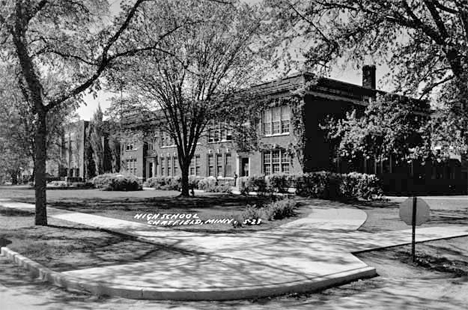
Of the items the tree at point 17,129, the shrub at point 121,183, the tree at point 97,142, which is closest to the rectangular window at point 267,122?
the shrub at point 121,183

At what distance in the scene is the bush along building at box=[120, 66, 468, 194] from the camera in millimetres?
28938

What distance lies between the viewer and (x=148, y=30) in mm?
22016

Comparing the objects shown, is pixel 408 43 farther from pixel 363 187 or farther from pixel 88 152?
pixel 88 152

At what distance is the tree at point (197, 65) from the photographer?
21656mm

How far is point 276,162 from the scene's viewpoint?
101ft

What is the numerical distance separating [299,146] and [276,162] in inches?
103

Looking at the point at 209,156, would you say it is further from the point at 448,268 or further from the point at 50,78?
the point at 448,268

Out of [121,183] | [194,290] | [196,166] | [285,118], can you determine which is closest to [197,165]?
[196,166]

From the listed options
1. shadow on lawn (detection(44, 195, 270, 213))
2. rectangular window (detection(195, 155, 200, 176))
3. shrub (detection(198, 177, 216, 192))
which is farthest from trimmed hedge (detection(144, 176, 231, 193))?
shadow on lawn (detection(44, 195, 270, 213))

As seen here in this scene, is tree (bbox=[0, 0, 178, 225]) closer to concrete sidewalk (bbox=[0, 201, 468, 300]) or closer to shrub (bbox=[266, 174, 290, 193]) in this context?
concrete sidewalk (bbox=[0, 201, 468, 300])

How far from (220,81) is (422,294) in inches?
770

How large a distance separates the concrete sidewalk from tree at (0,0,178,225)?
4191 mm

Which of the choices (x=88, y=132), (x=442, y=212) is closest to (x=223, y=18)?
(x=442, y=212)

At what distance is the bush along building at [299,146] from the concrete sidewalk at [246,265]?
45.6 ft
